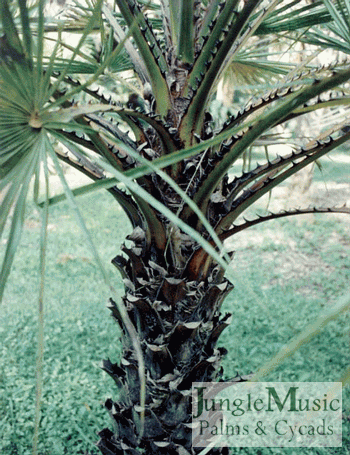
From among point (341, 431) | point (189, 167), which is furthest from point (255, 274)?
point (189, 167)

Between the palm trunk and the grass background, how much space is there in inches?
7.7

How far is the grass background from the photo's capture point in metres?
2.69

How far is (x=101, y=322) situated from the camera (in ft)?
12.8

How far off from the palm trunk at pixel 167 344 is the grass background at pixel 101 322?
0.64 ft

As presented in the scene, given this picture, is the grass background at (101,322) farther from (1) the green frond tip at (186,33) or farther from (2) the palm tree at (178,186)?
Result: (1) the green frond tip at (186,33)

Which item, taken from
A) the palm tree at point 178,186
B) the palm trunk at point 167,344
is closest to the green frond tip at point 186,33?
the palm tree at point 178,186

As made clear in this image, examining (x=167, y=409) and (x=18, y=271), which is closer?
(x=167, y=409)

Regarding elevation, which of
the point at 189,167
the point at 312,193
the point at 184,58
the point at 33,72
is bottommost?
A: the point at 33,72

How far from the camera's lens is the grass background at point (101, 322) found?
8.83 ft

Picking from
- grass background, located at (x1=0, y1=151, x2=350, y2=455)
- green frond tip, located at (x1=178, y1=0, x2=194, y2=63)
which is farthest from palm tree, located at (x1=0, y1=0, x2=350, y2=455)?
grass background, located at (x1=0, y1=151, x2=350, y2=455)

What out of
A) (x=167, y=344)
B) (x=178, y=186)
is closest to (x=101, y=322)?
(x=167, y=344)

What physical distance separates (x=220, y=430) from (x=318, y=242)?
449 cm

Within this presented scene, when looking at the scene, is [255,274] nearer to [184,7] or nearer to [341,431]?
[341,431]

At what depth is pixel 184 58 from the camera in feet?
5.06
